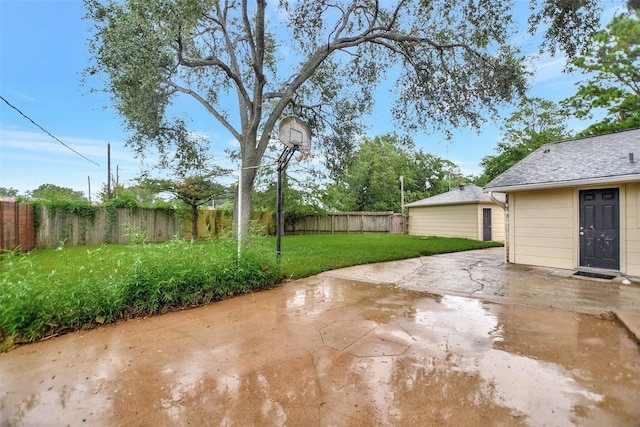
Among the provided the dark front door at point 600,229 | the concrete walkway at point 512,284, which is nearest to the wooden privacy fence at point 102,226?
the concrete walkway at point 512,284

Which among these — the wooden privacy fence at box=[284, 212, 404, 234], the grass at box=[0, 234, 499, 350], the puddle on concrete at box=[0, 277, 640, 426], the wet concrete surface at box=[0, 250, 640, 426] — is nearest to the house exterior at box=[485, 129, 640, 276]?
the wet concrete surface at box=[0, 250, 640, 426]

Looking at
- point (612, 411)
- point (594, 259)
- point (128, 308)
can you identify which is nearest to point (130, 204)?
point (128, 308)

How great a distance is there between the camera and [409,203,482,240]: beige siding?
526 inches

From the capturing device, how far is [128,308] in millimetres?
3359

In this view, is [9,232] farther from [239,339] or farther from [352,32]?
[352,32]

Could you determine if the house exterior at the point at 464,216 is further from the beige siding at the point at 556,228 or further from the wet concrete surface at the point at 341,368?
the wet concrete surface at the point at 341,368

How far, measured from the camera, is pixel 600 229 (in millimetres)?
5613

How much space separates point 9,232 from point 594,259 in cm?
1332

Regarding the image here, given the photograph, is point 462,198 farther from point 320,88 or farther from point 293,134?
Answer: point 293,134

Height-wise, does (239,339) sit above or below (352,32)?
below

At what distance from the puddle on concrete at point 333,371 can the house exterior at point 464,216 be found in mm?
10636

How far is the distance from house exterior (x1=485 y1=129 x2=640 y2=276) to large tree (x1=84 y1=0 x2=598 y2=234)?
78.6 inches

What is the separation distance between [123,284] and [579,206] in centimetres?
826

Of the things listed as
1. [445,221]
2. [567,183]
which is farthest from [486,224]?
[567,183]
